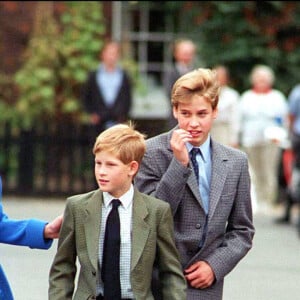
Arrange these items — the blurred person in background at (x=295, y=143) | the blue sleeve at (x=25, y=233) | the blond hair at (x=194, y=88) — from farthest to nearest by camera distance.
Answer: the blurred person in background at (x=295, y=143) → the blue sleeve at (x=25, y=233) → the blond hair at (x=194, y=88)

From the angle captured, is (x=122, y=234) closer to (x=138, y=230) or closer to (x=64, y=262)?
(x=138, y=230)

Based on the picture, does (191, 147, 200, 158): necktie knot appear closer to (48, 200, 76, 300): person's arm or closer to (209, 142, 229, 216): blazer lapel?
(209, 142, 229, 216): blazer lapel

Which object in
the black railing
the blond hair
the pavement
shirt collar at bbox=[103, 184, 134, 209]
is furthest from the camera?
the black railing

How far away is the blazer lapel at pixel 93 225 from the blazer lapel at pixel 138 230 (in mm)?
139

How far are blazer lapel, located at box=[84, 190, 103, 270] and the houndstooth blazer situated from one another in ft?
1.00

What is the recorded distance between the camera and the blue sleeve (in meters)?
5.24

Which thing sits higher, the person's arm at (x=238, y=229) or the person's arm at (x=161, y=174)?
the person's arm at (x=161, y=174)

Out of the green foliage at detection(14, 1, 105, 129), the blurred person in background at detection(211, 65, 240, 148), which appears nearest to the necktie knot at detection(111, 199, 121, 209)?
the blurred person in background at detection(211, 65, 240, 148)

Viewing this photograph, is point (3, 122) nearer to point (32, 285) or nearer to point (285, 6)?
point (285, 6)

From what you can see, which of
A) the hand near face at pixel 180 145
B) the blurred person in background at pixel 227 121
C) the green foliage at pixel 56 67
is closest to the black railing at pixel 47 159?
the green foliage at pixel 56 67

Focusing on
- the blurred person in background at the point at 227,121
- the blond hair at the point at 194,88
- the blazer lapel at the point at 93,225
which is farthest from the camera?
the blurred person in background at the point at 227,121

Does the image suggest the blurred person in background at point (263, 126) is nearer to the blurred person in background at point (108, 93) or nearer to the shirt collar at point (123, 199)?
the blurred person in background at point (108, 93)

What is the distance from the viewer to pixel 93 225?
195 inches

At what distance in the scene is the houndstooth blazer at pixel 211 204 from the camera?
5.21 meters
